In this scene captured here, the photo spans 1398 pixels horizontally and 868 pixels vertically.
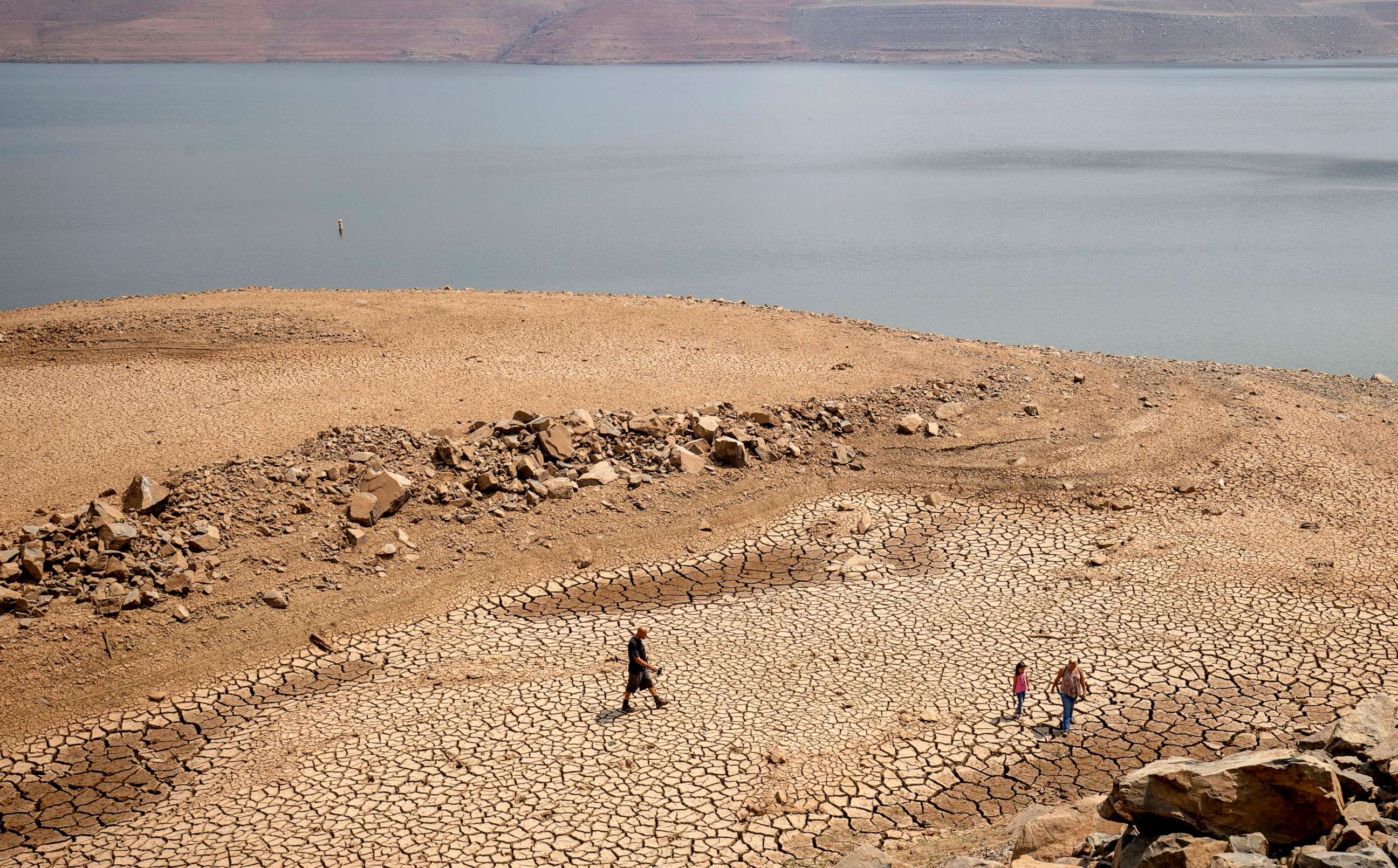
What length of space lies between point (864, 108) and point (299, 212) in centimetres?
6160

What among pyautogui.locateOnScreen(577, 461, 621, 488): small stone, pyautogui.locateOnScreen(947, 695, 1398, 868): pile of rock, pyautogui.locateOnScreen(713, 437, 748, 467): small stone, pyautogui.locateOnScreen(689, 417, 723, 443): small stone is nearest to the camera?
pyautogui.locateOnScreen(947, 695, 1398, 868): pile of rock

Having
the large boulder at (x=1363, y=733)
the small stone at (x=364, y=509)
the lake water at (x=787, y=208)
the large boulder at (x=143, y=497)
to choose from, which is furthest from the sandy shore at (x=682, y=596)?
the lake water at (x=787, y=208)

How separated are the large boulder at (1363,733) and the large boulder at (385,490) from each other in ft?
36.8

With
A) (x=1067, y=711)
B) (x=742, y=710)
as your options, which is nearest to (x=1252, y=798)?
(x=1067, y=711)

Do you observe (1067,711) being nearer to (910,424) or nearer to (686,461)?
(686,461)

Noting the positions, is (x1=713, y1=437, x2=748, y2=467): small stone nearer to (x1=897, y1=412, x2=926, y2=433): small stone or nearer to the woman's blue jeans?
(x1=897, y1=412, x2=926, y2=433): small stone

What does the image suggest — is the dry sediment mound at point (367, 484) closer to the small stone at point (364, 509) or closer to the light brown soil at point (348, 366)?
the small stone at point (364, 509)

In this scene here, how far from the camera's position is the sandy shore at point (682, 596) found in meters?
10.5

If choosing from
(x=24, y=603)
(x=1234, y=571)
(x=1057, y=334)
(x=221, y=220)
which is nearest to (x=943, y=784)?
(x=1234, y=571)

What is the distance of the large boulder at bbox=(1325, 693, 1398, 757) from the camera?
864cm

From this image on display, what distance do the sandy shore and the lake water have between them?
13358 millimetres

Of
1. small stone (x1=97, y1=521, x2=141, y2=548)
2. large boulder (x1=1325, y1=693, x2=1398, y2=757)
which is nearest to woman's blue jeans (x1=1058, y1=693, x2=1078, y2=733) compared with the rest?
large boulder (x1=1325, y1=693, x2=1398, y2=757)

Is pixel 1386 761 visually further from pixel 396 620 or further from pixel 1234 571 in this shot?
pixel 396 620

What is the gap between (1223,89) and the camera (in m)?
110
